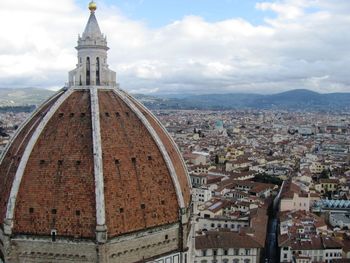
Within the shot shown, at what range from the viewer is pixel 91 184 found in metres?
18.6

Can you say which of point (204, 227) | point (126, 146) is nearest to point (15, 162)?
point (126, 146)

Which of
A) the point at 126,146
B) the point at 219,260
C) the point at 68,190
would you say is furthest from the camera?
the point at 219,260

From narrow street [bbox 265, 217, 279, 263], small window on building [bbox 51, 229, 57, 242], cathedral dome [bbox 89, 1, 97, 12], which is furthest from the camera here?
narrow street [bbox 265, 217, 279, 263]

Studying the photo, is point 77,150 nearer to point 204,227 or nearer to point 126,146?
point 126,146

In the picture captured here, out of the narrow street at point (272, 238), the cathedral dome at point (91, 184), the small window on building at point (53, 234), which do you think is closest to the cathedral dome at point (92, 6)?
the cathedral dome at point (91, 184)

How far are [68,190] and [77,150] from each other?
1.54 metres

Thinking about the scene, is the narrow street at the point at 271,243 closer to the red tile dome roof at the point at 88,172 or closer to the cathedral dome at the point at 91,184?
the cathedral dome at the point at 91,184

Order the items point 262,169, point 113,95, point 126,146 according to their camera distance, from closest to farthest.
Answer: point 126,146
point 113,95
point 262,169

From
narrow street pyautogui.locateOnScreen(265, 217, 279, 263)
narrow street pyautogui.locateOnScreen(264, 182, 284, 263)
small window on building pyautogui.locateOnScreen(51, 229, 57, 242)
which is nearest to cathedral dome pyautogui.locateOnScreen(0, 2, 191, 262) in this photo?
small window on building pyautogui.locateOnScreen(51, 229, 57, 242)

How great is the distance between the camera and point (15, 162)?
65.9ft

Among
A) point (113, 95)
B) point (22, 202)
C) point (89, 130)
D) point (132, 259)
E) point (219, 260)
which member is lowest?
point (219, 260)

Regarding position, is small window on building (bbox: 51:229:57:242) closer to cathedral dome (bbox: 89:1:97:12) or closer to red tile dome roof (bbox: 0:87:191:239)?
red tile dome roof (bbox: 0:87:191:239)

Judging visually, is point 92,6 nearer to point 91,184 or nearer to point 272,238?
point 91,184

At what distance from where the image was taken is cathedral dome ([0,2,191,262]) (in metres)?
18.5
